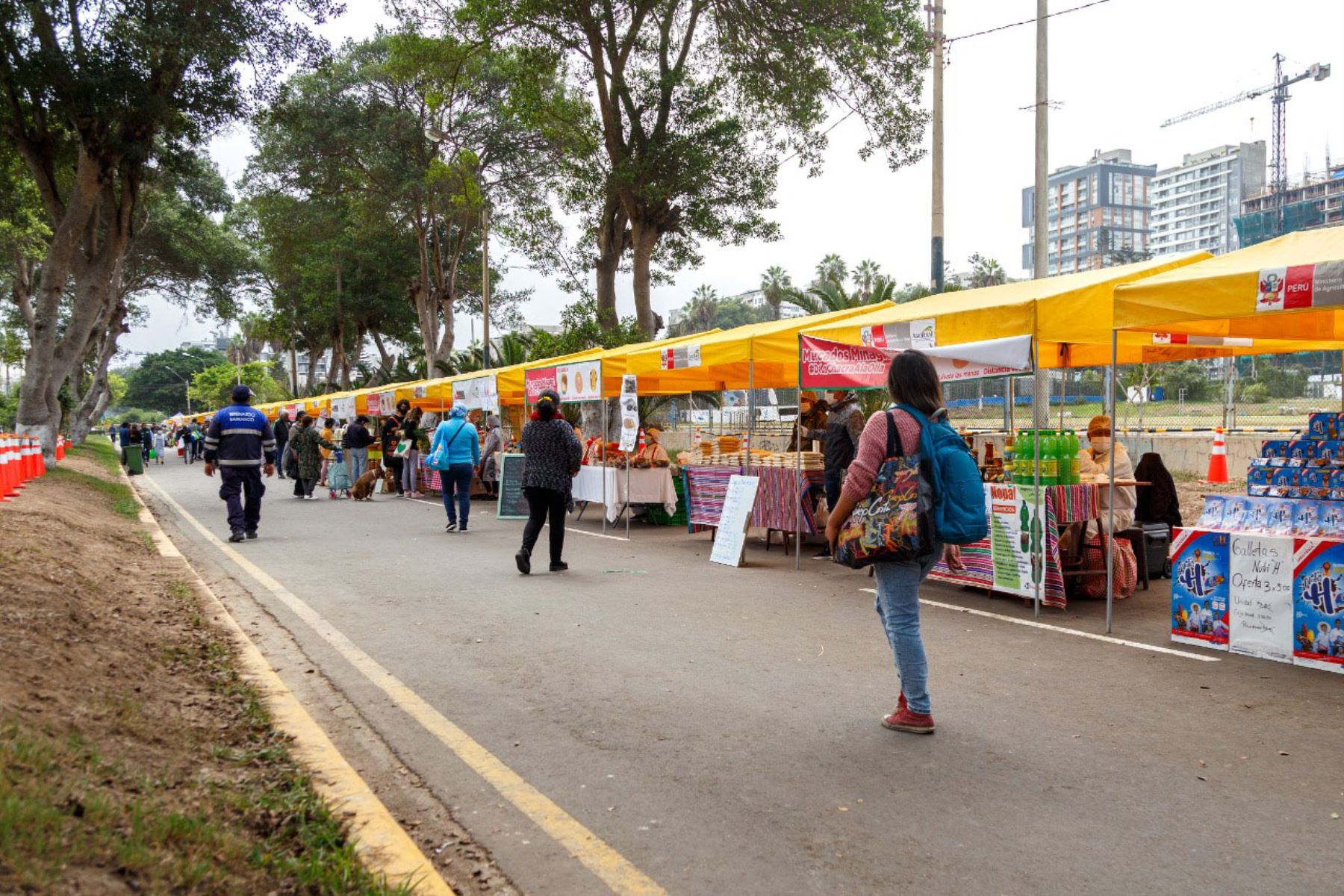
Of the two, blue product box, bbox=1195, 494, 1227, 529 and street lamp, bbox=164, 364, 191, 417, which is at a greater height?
street lamp, bbox=164, 364, 191, 417

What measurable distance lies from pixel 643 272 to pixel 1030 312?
16.0m

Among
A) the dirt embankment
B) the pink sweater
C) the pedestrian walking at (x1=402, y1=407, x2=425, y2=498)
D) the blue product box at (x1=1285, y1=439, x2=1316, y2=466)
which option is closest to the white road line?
the blue product box at (x1=1285, y1=439, x2=1316, y2=466)

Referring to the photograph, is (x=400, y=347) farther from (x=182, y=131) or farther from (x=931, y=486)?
(x=931, y=486)

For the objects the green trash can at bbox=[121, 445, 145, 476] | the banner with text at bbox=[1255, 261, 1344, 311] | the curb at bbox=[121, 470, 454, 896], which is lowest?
the curb at bbox=[121, 470, 454, 896]

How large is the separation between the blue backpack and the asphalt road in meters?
1.02

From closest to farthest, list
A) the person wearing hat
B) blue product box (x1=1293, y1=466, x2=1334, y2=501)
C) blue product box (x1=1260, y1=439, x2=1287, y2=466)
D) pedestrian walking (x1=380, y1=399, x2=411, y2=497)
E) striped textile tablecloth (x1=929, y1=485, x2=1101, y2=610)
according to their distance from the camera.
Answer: blue product box (x1=1293, y1=466, x2=1334, y2=501) < blue product box (x1=1260, y1=439, x2=1287, y2=466) < striped textile tablecloth (x1=929, y1=485, x2=1101, y2=610) < the person wearing hat < pedestrian walking (x1=380, y1=399, x2=411, y2=497)

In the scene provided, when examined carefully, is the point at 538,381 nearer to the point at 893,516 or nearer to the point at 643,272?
the point at 643,272

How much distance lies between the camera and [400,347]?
182 ft

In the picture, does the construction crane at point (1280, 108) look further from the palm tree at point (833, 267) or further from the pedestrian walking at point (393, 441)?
the pedestrian walking at point (393, 441)

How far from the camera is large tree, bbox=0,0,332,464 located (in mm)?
15062

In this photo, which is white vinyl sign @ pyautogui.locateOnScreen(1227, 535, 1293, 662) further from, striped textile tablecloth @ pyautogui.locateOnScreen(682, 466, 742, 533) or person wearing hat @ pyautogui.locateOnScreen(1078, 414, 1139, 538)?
striped textile tablecloth @ pyautogui.locateOnScreen(682, 466, 742, 533)

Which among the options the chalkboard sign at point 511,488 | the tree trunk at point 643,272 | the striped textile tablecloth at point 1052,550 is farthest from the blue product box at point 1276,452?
the tree trunk at point 643,272

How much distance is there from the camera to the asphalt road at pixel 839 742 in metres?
3.64

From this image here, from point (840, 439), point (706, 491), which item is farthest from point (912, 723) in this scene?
point (706, 491)
